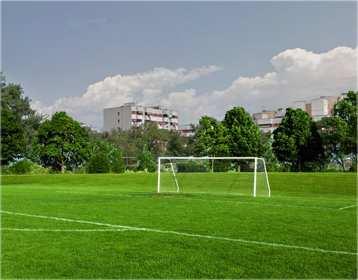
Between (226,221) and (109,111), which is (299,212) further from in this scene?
(109,111)

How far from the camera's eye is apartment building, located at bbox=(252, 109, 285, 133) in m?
125

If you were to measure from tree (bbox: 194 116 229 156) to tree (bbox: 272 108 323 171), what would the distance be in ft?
15.4

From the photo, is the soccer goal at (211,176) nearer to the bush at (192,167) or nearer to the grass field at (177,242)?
the bush at (192,167)

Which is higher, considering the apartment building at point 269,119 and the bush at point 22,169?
the apartment building at point 269,119

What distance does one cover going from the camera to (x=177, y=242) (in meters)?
9.00

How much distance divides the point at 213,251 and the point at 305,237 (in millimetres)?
2192

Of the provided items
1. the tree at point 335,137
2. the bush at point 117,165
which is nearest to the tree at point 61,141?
the bush at point 117,165

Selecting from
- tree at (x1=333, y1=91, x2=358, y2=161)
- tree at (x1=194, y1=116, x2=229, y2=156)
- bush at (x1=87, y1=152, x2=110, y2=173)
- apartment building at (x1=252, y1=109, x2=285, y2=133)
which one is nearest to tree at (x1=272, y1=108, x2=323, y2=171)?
tree at (x1=333, y1=91, x2=358, y2=161)

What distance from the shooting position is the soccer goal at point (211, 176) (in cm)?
2473

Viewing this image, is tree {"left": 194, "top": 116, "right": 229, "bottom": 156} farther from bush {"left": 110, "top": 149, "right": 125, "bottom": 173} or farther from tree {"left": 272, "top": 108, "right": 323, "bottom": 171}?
bush {"left": 110, "top": 149, "right": 125, "bottom": 173}

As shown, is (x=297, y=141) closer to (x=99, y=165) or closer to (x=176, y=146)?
(x=99, y=165)

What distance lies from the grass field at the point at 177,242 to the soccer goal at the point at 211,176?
8.39m

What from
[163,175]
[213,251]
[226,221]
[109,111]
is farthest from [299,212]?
[109,111]

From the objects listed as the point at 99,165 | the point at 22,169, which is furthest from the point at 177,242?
the point at 22,169
